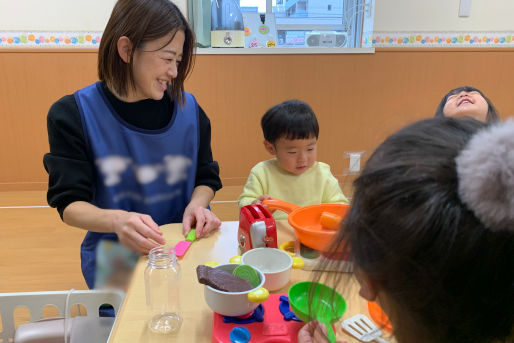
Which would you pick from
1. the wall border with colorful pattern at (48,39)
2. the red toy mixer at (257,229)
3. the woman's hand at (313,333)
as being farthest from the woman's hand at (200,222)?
the wall border with colorful pattern at (48,39)

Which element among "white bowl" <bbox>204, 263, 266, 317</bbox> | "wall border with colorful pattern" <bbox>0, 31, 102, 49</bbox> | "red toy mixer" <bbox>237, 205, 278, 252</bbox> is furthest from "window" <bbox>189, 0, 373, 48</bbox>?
"white bowl" <bbox>204, 263, 266, 317</bbox>

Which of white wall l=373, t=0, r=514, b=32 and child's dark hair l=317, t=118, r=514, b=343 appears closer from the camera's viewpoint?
child's dark hair l=317, t=118, r=514, b=343

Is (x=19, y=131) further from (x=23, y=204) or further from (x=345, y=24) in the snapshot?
(x=345, y=24)

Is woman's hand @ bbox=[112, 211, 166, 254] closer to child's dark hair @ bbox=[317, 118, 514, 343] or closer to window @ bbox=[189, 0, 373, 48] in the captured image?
child's dark hair @ bbox=[317, 118, 514, 343]

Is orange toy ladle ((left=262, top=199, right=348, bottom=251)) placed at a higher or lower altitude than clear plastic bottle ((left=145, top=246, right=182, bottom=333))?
higher

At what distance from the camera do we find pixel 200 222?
945 millimetres

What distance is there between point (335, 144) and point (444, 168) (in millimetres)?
2594

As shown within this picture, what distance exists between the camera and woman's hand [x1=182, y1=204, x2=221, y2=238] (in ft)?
3.08

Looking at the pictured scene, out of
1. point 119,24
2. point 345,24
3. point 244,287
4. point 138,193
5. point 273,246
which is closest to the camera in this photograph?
point 244,287

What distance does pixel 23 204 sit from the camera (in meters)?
2.58

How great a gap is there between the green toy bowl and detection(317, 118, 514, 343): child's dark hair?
0.16 metres

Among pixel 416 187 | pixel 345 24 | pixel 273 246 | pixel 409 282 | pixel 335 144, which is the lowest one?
pixel 335 144

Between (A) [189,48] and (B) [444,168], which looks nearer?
(B) [444,168]

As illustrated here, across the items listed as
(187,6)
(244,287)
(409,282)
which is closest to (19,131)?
(187,6)
